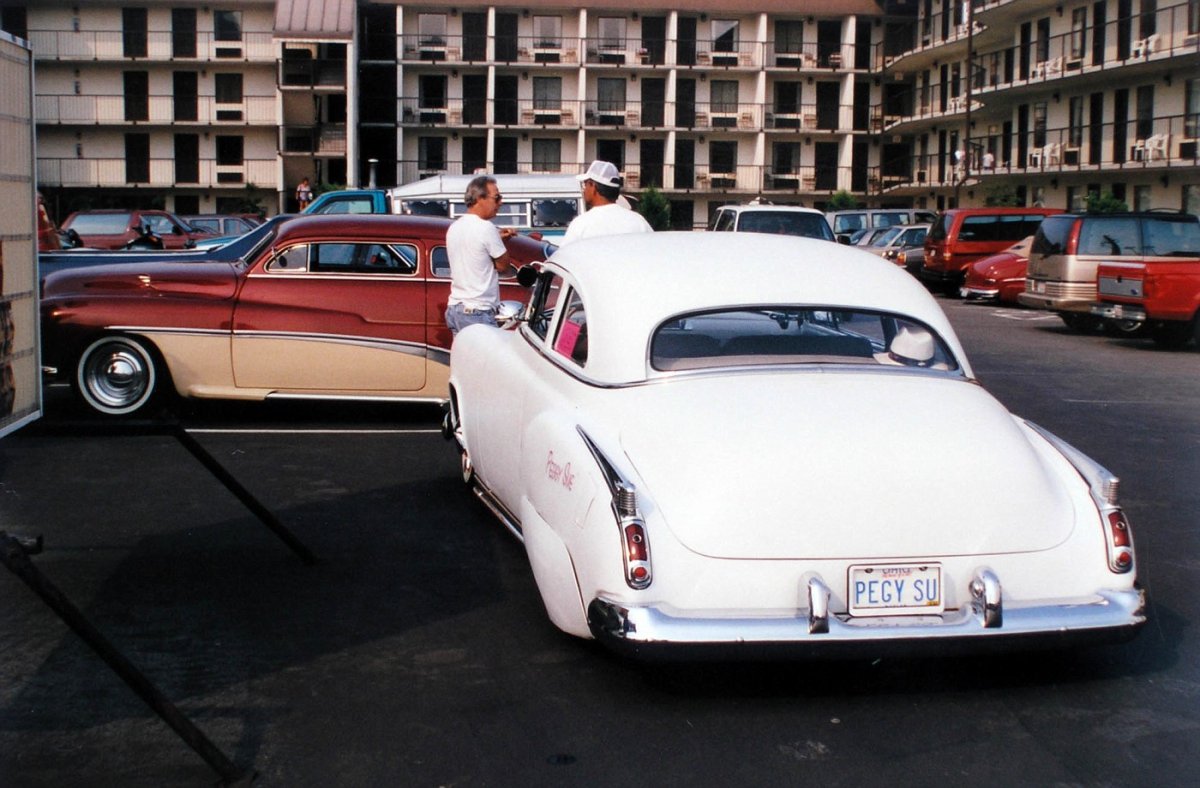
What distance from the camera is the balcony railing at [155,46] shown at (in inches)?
2522

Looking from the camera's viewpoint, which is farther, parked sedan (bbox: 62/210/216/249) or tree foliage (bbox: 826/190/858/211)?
tree foliage (bbox: 826/190/858/211)

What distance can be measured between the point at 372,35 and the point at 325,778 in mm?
66683

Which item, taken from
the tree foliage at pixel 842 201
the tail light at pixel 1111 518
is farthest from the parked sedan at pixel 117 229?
the tree foliage at pixel 842 201

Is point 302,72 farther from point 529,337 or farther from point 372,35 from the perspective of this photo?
point 529,337

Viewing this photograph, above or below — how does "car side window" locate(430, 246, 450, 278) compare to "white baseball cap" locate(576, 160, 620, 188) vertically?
below

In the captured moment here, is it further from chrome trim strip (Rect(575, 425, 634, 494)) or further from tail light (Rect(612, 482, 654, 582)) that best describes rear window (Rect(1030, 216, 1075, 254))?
tail light (Rect(612, 482, 654, 582))

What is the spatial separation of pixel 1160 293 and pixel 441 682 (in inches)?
616

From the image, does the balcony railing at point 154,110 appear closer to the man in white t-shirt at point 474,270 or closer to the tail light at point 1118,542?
the man in white t-shirt at point 474,270

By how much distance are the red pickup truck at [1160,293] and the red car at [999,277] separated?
28.9 ft

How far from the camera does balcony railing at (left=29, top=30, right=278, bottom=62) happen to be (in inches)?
2522

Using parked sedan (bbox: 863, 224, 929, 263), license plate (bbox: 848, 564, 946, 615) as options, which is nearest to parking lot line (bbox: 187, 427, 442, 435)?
license plate (bbox: 848, 564, 946, 615)

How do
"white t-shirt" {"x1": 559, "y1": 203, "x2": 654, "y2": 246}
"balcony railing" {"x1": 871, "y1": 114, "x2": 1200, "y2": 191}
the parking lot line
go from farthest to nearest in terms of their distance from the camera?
"balcony railing" {"x1": 871, "y1": 114, "x2": 1200, "y2": 191}, the parking lot line, "white t-shirt" {"x1": 559, "y1": 203, "x2": 654, "y2": 246}

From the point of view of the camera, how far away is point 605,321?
5.82m

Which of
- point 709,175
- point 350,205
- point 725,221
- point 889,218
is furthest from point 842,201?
point 350,205
